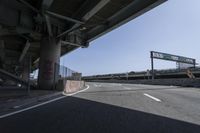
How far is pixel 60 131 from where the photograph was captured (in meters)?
4.69

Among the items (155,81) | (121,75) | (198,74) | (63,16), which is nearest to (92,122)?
(63,16)

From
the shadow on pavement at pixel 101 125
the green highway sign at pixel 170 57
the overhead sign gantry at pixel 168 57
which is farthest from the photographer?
the green highway sign at pixel 170 57

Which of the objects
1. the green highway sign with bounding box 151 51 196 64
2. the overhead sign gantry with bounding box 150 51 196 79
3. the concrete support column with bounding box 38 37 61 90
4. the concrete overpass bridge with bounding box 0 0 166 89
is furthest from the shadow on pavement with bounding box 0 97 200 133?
the green highway sign with bounding box 151 51 196 64

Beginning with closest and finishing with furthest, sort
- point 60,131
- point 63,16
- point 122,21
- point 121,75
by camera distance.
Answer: point 60,131, point 63,16, point 122,21, point 121,75

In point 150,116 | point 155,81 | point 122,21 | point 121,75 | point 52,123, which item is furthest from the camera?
point 121,75

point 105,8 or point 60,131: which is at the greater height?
point 105,8

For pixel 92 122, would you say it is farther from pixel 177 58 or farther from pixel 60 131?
pixel 177 58

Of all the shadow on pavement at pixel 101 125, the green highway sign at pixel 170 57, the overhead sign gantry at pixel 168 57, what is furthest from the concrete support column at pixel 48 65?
the green highway sign at pixel 170 57

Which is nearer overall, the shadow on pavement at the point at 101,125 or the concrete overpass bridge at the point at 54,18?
the shadow on pavement at the point at 101,125

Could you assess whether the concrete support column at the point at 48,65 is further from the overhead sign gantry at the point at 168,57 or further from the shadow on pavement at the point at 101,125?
the overhead sign gantry at the point at 168,57

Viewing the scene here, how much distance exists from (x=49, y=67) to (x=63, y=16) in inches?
189

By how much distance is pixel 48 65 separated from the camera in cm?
1948

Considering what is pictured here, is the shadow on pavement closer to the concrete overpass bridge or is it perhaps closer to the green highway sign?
the concrete overpass bridge

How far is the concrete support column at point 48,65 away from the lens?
63.2ft
